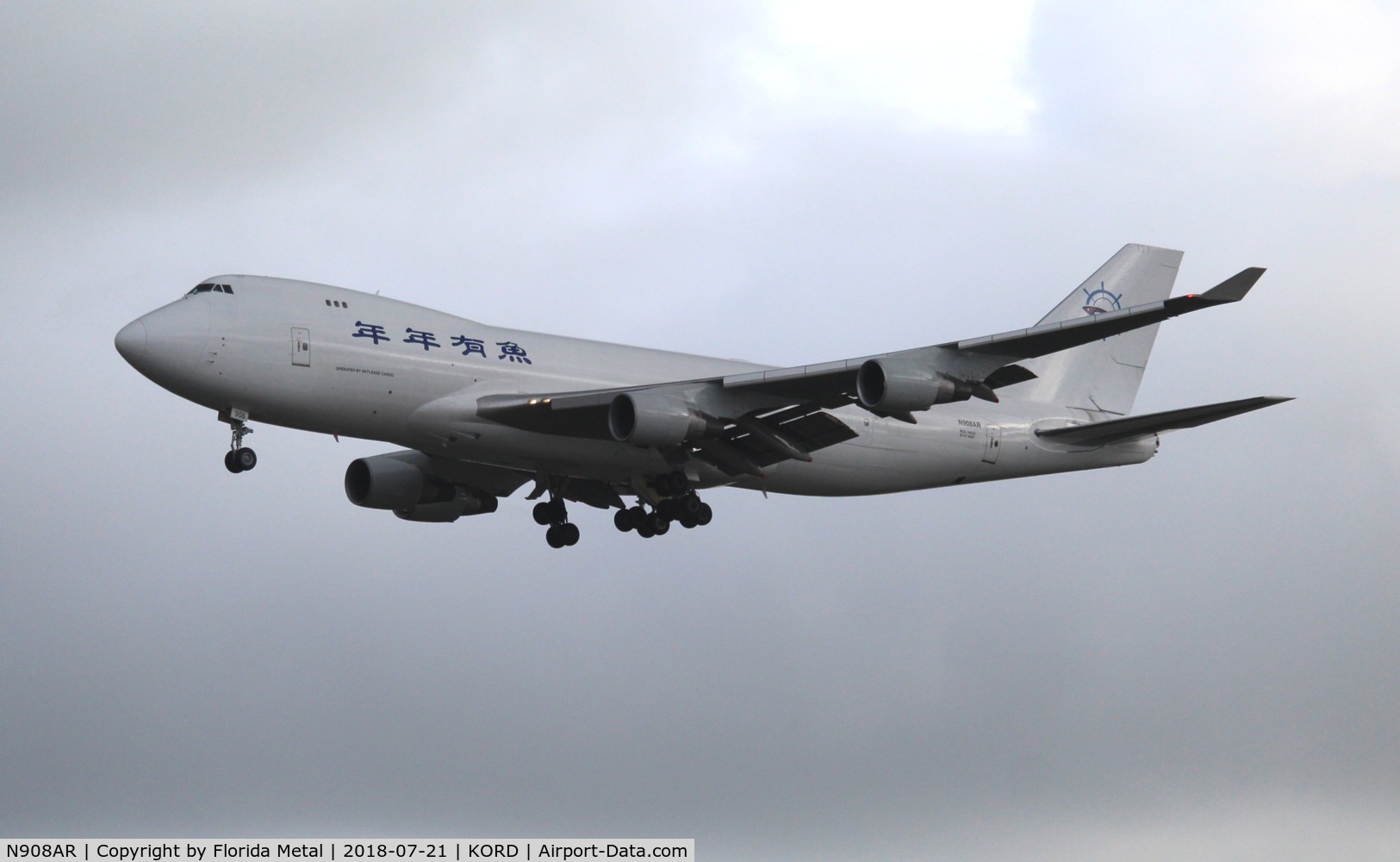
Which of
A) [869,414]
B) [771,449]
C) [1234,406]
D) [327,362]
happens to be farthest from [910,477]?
[327,362]

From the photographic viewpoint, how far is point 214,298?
32.9m

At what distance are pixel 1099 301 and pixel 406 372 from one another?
20.2 metres

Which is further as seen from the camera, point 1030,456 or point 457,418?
point 1030,456

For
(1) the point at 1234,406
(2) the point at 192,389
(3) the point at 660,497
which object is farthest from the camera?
(3) the point at 660,497

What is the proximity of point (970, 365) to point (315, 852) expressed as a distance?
15442 mm

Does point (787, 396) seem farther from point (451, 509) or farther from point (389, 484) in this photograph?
point (389, 484)

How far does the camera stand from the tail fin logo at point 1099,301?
44875mm

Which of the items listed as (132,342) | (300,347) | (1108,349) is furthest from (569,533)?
(1108,349)

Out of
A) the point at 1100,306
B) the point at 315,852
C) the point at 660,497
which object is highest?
the point at 1100,306

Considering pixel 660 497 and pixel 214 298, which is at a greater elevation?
pixel 214 298

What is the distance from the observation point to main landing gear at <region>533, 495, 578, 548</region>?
40.2 meters

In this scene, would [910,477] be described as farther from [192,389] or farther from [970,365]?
[192,389]

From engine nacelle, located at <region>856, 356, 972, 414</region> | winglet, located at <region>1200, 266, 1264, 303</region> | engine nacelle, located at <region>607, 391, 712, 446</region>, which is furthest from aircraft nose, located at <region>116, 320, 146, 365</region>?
winglet, located at <region>1200, 266, 1264, 303</region>

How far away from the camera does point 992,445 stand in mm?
40750
